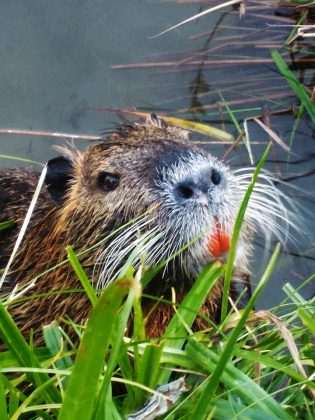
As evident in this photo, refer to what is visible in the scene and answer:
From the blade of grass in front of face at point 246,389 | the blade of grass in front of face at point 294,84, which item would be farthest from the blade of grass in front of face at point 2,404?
the blade of grass in front of face at point 294,84

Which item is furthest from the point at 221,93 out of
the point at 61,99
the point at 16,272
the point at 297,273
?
the point at 16,272

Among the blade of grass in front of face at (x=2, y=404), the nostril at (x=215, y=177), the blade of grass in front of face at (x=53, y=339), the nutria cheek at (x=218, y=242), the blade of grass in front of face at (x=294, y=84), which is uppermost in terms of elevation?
the blade of grass in front of face at (x=294, y=84)

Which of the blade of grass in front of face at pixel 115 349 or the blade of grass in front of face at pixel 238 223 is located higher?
the blade of grass in front of face at pixel 238 223

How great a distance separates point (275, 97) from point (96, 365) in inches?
103

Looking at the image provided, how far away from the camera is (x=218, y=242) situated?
280 centimetres

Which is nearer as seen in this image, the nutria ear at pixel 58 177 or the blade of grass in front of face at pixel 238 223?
the blade of grass in front of face at pixel 238 223

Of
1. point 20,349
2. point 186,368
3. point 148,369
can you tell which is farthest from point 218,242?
point 20,349

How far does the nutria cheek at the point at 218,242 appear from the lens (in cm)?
279

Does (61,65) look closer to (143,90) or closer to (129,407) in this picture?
(143,90)

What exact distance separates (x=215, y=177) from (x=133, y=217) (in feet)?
0.88

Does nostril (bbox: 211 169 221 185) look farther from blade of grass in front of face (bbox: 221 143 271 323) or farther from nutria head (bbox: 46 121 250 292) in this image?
blade of grass in front of face (bbox: 221 143 271 323)

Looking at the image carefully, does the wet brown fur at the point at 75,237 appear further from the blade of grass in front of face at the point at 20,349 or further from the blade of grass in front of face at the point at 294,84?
the blade of grass in front of face at the point at 294,84

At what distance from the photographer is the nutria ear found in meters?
3.26

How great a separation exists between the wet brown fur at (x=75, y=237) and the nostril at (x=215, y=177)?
0.20 meters
